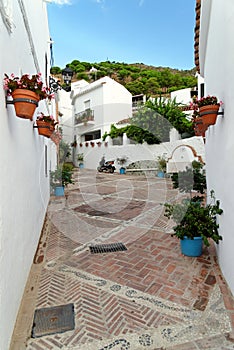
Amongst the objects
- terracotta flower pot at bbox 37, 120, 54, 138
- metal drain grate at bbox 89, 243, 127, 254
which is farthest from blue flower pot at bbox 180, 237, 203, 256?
terracotta flower pot at bbox 37, 120, 54, 138

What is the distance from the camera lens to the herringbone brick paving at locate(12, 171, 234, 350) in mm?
2150

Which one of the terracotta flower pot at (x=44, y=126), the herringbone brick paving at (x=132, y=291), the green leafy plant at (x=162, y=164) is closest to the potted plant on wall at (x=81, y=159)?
the green leafy plant at (x=162, y=164)

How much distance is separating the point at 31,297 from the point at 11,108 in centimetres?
232

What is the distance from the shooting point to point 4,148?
80.0 inches

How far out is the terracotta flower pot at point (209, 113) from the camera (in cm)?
296

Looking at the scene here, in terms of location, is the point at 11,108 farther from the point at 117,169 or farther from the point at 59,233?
the point at 117,169

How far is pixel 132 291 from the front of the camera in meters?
2.87

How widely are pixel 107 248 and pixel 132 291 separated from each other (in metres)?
1.40

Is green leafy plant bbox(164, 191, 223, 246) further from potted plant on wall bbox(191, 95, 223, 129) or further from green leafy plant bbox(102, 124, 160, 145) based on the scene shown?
green leafy plant bbox(102, 124, 160, 145)

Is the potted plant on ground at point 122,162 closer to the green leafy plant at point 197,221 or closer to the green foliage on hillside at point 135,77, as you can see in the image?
the green foliage on hillside at point 135,77

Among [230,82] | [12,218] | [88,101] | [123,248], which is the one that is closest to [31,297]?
[12,218]

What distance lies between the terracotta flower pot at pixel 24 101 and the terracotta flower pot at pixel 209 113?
2.16 meters

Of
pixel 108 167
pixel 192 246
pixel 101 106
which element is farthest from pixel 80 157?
pixel 192 246

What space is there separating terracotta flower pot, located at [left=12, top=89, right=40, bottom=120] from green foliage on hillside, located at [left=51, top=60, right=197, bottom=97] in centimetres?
2563
